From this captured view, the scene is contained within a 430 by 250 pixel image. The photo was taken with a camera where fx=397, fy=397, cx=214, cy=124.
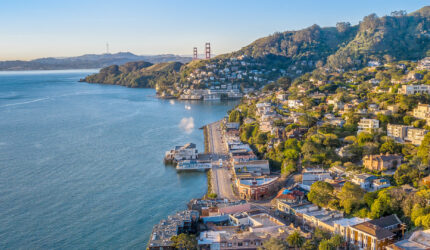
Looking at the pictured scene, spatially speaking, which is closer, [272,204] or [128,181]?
[272,204]

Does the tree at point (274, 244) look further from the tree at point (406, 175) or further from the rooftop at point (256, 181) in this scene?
the tree at point (406, 175)

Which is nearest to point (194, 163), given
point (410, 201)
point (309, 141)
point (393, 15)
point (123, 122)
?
point (309, 141)

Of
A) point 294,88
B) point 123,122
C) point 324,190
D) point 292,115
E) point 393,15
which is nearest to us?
point 324,190

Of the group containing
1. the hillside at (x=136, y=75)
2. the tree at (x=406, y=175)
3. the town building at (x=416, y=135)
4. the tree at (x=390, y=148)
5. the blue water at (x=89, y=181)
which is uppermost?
the hillside at (x=136, y=75)

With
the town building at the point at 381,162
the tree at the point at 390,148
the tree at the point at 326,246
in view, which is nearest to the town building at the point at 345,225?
the tree at the point at 326,246

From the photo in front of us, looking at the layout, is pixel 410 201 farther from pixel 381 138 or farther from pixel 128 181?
pixel 128 181

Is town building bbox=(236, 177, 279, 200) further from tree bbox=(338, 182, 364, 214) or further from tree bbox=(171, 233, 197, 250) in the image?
tree bbox=(171, 233, 197, 250)
